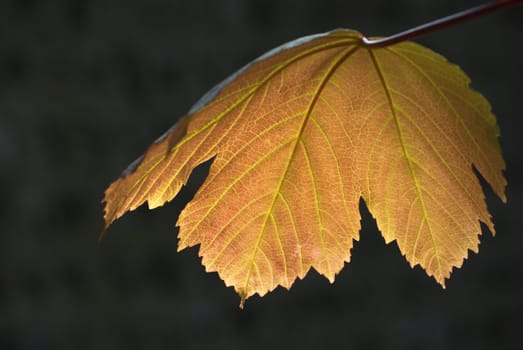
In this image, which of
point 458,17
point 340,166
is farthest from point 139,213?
point 458,17

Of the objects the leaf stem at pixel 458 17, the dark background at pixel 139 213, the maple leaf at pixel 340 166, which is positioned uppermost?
the leaf stem at pixel 458 17

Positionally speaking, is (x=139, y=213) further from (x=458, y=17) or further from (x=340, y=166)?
(x=458, y=17)

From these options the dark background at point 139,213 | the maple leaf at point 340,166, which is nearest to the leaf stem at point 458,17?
the maple leaf at point 340,166

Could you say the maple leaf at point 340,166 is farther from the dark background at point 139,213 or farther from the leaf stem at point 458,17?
the dark background at point 139,213

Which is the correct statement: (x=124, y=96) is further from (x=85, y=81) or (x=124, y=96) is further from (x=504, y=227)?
(x=504, y=227)

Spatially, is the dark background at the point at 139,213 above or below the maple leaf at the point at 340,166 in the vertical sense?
below

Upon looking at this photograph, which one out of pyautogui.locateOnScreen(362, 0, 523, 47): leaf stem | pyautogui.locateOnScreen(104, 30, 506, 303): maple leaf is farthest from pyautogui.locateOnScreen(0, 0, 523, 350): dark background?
pyautogui.locateOnScreen(362, 0, 523, 47): leaf stem

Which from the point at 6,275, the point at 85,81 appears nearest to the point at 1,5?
the point at 85,81
